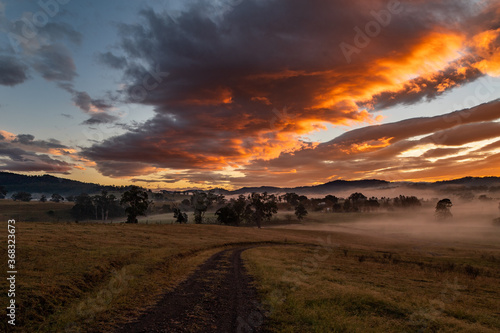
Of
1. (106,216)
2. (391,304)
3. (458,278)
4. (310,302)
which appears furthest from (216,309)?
(106,216)

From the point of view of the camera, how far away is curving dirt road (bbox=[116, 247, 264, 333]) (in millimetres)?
12922

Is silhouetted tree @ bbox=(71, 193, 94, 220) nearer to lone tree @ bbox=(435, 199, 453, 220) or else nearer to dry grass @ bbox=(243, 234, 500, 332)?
dry grass @ bbox=(243, 234, 500, 332)

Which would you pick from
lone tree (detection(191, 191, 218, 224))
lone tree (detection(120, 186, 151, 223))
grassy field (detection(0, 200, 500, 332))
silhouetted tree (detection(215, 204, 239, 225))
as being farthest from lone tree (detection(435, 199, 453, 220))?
lone tree (detection(120, 186, 151, 223))

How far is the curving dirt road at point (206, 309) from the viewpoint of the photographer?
12.9 m

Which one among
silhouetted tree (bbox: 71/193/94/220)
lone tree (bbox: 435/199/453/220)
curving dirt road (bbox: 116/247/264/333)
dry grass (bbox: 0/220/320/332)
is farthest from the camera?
silhouetted tree (bbox: 71/193/94/220)

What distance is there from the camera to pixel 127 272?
23484 millimetres

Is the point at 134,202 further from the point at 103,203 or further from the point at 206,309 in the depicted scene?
the point at 103,203

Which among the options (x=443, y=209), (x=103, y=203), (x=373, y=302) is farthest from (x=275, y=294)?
(x=103, y=203)

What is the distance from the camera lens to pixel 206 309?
15.5 m

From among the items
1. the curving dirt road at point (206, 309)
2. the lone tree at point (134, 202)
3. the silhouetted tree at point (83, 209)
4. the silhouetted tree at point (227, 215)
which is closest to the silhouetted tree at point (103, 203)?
the silhouetted tree at point (83, 209)

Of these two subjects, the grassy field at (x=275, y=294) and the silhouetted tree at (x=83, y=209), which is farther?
the silhouetted tree at (x=83, y=209)

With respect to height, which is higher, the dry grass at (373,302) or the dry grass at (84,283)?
the dry grass at (84,283)

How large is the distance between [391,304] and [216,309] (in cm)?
1072

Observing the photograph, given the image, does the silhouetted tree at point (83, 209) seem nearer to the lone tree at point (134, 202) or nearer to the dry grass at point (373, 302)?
the lone tree at point (134, 202)
